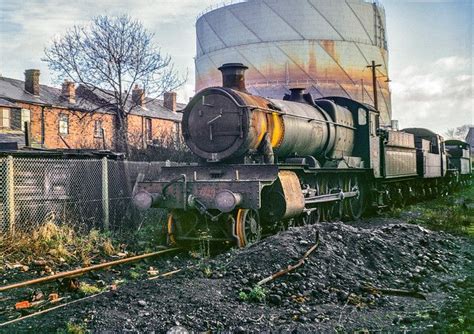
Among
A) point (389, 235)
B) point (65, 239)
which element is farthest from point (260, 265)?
point (65, 239)

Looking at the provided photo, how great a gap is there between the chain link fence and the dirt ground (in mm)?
3062

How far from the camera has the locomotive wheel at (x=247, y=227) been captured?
28.7 feet

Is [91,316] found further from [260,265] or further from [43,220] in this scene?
[43,220]

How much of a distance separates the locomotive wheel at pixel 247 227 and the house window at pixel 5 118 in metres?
21.8

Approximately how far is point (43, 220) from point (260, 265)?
17.3 feet

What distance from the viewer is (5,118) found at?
27.0 meters

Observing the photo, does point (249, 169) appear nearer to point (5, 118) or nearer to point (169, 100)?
point (5, 118)

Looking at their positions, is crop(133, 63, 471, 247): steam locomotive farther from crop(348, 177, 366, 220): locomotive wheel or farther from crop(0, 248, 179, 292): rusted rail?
crop(0, 248, 179, 292): rusted rail

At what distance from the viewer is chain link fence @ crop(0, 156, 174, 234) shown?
9156 mm

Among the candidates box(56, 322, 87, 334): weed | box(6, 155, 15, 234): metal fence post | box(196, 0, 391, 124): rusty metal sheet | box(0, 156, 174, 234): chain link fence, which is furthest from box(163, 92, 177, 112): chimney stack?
box(56, 322, 87, 334): weed

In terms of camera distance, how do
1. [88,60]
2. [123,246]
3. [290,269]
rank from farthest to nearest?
1. [88,60]
2. [123,246]
3. [290,269]

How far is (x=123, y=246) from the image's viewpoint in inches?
373

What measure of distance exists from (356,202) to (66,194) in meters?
7.65

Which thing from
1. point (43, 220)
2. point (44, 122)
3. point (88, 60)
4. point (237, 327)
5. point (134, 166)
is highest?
point (88, 60)
